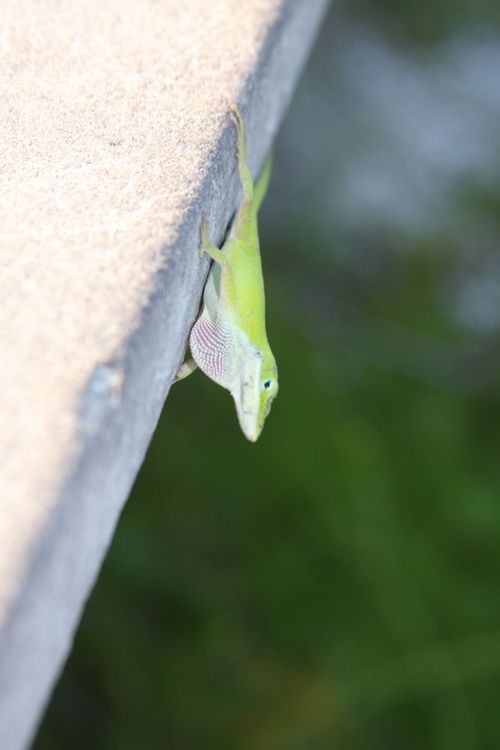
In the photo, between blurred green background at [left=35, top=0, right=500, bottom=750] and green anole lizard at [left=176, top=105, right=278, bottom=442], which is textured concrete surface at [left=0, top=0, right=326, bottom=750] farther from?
blurred green background at [left=35, top=0, right=500, bottom=750]

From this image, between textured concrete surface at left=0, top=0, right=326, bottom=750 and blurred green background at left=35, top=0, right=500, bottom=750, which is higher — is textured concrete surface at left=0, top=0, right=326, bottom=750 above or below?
above

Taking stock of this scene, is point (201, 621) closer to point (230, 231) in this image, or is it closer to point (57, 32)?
point (230, 231)

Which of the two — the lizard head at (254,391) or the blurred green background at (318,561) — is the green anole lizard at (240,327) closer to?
the lizard head at (254,391)

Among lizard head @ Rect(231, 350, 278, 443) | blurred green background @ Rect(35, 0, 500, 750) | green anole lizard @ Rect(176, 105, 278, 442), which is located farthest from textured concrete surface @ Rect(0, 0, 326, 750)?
blurred green background @ Rect(35, 0, 500, 750)

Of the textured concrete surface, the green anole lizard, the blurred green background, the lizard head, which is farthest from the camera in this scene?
the blurred green background

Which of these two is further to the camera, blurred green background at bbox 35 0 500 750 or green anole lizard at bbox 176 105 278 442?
blurred green background at bbox 35 0 500 750

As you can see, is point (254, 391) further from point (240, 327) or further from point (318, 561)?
point (318, 561)
